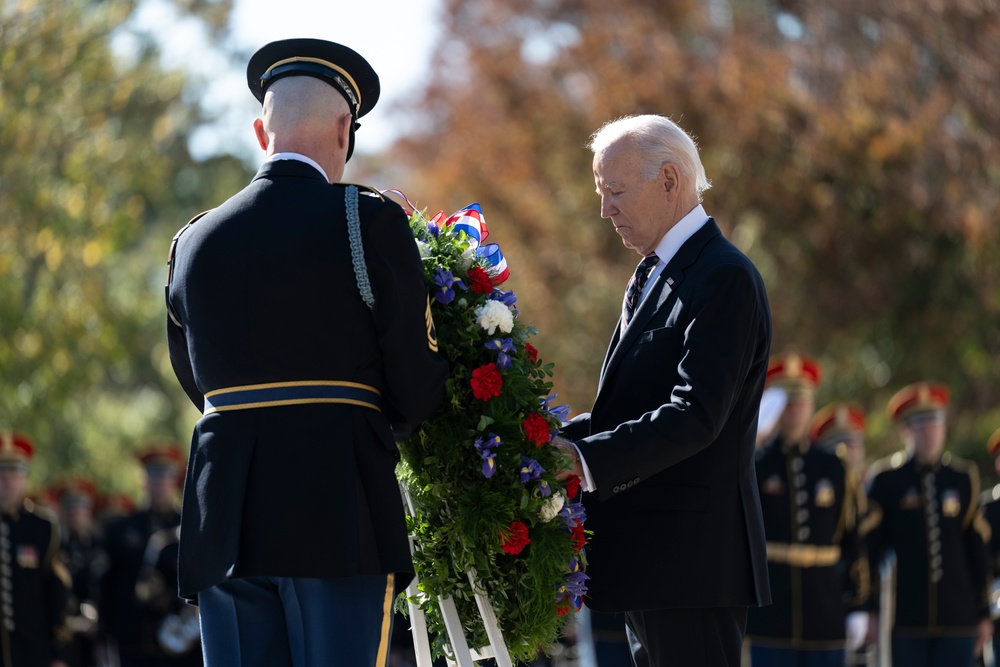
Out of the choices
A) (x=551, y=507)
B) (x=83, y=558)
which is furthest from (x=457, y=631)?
(x=83, y=558)

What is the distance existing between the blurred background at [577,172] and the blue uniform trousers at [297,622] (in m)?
8.02

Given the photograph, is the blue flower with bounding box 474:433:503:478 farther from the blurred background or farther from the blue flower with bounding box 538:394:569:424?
the blurred background

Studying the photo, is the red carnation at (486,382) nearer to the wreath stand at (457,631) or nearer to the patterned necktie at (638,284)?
the wreath stand at (457,631)

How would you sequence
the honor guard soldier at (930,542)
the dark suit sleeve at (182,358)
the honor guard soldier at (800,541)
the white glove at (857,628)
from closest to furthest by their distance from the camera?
the dark suit sleeve at (182,358) < the honor guard soldier at (800,541) < the honor guard soldier at (930,542) < the white glove at (857,628)

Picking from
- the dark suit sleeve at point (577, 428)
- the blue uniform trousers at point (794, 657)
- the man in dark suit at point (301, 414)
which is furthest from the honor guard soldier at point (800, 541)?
the man in dark suit at point (301, 414)

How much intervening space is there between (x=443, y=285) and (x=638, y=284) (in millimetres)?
772

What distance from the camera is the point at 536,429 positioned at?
4.12 m

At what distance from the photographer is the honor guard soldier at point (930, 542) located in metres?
10.0

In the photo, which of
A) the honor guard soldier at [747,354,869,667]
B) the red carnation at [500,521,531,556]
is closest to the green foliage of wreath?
the red carnation at [500,521,531,556]

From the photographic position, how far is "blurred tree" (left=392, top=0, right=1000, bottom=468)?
14867 mm

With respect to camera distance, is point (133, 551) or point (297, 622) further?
point (133, 551)

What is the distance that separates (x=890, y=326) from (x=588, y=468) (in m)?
15.3

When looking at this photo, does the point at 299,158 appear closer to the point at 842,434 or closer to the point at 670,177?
the point at 670,177

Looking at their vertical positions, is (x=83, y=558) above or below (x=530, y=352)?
above
